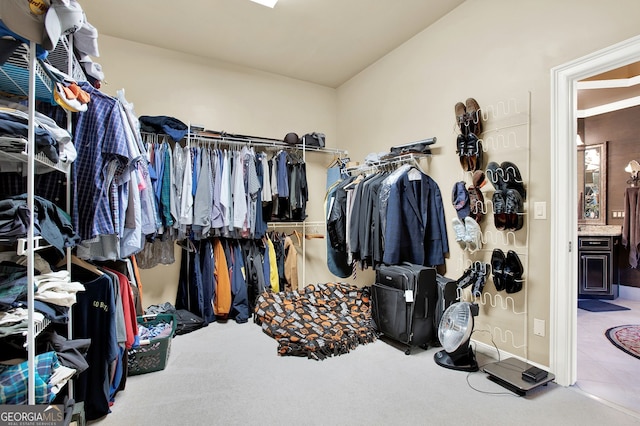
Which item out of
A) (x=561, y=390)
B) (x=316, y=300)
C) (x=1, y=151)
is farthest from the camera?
(x=316, y=300)

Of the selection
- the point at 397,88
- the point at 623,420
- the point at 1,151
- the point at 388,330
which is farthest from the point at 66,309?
the point at 397,88

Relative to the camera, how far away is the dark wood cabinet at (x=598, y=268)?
4.19 meters

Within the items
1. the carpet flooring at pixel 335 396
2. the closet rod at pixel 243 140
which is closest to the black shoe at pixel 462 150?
the carpet flooring at pixel 335 396

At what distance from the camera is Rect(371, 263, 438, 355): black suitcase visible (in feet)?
8.00

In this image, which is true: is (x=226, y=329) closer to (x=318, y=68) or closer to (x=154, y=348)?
(x=154, y=348)

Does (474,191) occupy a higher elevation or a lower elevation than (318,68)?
lower

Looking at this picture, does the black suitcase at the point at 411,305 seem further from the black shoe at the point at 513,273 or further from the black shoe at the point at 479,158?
the black shoe at the point at 479,158

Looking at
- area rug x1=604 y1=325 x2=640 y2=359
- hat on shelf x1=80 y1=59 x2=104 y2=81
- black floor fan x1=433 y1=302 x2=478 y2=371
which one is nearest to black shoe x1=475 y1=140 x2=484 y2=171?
black floor fan x1=433 y1=302 x2=478 y2=371

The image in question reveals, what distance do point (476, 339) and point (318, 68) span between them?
11.4 feet

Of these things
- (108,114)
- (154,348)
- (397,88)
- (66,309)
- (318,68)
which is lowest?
(154,348)

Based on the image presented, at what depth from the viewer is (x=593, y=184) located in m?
4.66

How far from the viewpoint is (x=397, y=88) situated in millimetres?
3457

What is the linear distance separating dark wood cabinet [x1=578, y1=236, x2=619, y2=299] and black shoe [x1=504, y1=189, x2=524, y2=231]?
10.1 feet

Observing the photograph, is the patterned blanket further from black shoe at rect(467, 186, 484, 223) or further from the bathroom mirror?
the bathroom mirror
